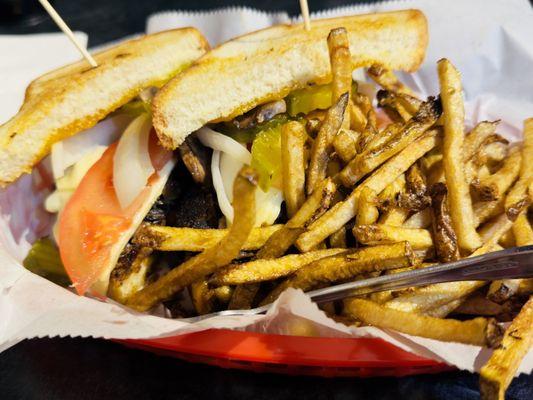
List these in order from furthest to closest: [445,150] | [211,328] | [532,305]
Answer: [445,150] → [211,328] → [532,305]

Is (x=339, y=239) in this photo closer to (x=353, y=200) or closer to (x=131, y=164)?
(x=353, y=200)

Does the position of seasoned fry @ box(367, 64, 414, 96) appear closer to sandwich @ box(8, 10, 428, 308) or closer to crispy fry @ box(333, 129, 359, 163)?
sandwich @ box(8, 10, 428, 308)

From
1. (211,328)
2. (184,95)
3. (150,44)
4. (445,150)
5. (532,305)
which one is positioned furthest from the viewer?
(150,44)

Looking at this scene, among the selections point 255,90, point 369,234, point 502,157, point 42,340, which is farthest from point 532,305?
point 42,340

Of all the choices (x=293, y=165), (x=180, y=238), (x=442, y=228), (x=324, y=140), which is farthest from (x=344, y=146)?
(x=180, y=238)

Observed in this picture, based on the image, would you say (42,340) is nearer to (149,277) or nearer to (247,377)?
(149,277)

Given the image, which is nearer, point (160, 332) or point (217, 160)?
point (160, 332)

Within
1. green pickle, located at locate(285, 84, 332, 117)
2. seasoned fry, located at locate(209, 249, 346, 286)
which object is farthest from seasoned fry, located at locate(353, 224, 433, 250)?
green pickle, located at locate(285, 84, 332, 117)
